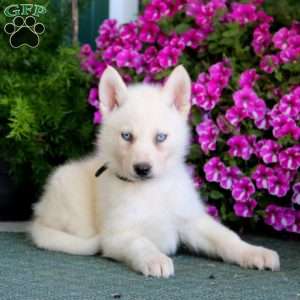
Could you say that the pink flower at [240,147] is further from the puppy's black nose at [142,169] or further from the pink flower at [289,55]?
the puppy's black nose at [142,169]

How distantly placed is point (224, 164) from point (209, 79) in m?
0.47

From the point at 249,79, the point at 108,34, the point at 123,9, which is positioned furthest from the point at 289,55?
the point at 123,9

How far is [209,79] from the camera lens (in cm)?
362

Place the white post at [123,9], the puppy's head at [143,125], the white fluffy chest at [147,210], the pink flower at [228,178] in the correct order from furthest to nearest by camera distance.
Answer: the white post at [123,9] < the pink flower at [228,178] < the white fluffy chest at [147,210] < the puppy's head at [143,125]

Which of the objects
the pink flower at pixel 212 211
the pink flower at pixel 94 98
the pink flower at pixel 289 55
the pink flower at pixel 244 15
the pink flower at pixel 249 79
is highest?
the pink flower at pixel 244 15

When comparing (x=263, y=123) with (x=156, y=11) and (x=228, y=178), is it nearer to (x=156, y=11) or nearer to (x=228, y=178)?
(x=228, y=178)

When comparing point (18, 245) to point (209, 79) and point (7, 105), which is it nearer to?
point (7, 105)

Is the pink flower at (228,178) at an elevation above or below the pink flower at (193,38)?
below

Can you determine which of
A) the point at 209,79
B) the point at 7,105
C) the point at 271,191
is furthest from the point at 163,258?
the point at 7,105

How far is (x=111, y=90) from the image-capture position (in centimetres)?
320

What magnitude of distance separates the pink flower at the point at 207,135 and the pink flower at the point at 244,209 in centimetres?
33

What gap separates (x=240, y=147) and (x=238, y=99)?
0.25 m

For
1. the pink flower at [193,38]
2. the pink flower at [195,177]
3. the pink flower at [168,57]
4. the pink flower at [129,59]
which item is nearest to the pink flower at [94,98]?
the pink flower at [129,59]

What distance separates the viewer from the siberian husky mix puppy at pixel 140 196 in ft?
9.76
